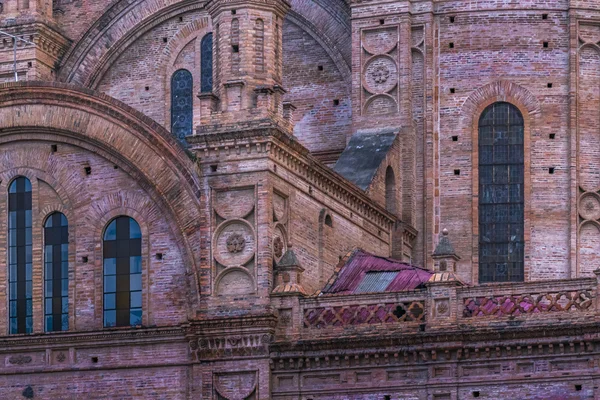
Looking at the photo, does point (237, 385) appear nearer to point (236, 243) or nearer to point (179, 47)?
point (236, 243)

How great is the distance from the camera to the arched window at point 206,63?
5772 cm

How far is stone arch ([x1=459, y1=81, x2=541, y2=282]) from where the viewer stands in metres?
55.0

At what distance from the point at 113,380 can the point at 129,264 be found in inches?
102

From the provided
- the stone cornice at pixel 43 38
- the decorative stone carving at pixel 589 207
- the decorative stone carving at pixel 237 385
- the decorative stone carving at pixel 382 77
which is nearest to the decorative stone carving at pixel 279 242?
the decorative stone carving at pixel 237 385

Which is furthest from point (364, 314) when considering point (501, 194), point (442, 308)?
point (501, 194)

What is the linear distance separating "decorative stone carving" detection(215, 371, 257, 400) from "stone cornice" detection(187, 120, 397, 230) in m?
4.55

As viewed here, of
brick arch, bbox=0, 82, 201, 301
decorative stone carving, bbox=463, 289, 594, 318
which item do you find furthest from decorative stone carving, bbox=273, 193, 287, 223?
decorative stone carving, bbox=463, 289, 594, 318

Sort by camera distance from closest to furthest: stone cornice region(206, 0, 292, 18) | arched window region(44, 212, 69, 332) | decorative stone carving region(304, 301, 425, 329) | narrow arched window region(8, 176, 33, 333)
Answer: decorative stone carving region(304, 301, 425, 329), stone cornice region(206, 0, 292, 18), arched window region(44, 212, 69, 332), narrow arched window region(8, 176, 33, 333)

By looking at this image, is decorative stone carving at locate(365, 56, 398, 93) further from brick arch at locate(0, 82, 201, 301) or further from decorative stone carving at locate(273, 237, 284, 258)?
decorative stone carving at locate(273, 237, 284, 258)

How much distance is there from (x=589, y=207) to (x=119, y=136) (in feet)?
37.4

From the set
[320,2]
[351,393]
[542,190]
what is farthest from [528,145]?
[351,393]

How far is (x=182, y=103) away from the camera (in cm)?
5825

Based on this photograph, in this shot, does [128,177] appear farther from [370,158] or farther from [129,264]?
[370,158]

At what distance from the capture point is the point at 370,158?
54562 mm
